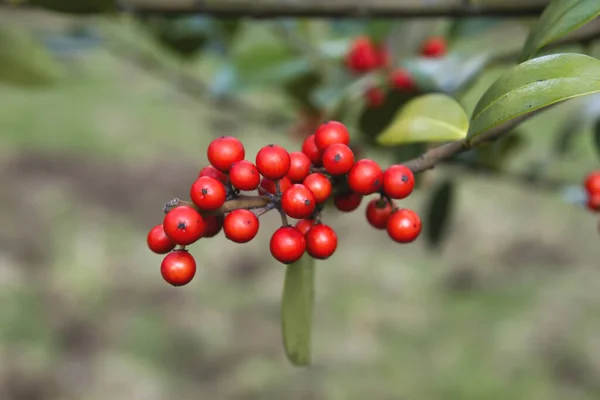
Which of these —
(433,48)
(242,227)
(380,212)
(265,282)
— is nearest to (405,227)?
(380,212)

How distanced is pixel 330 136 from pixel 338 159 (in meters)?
0.03

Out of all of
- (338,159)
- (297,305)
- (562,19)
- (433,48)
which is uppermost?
(433,48)

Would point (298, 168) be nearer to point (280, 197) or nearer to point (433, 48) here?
point (280, 197)

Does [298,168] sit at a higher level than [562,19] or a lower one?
lower

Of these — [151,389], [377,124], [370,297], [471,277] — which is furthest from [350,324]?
[377,124]

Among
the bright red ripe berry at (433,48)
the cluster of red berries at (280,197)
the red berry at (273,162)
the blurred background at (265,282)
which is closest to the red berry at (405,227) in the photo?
the cluster of red berries at (280,197)

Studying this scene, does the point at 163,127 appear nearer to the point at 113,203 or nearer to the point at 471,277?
the point at 113,203

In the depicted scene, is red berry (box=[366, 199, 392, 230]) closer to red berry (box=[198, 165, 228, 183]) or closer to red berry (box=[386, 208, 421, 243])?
red berry (box=[386, 208, 421, 243])

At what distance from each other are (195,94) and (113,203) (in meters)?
1.73

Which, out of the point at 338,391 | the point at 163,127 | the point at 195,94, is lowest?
the point at 338,391

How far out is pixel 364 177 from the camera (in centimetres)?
52

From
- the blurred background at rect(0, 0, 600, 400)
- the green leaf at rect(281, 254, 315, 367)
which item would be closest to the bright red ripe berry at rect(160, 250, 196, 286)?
the green leaf at rect(281, 254, 315, 367)

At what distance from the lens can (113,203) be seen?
342 cm

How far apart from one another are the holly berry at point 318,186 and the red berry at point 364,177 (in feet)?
0.06
